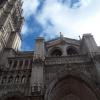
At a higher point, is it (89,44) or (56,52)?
(56,52)

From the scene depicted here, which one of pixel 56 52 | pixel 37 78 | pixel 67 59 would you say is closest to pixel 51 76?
pixel 37 78

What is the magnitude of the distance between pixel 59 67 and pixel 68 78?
162cm

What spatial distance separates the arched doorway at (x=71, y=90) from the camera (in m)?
14.9

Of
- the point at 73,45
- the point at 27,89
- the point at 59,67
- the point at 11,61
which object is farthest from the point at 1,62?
the point at 73,45

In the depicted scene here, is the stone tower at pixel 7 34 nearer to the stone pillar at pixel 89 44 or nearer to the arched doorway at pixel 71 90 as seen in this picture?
the arched doorway at pixel 71 90

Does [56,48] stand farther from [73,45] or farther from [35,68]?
[35,68]

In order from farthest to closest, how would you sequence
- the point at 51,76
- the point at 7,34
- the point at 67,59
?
the point at 7,34 < the point at 67,59 < the point at 51,76

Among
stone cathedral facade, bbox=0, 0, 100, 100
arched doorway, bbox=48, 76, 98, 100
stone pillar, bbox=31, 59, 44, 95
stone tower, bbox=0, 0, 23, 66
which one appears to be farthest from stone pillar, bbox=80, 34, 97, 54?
stone tower, bbox=0, 0, 23, 66

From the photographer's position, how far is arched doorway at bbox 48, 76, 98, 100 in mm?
14931

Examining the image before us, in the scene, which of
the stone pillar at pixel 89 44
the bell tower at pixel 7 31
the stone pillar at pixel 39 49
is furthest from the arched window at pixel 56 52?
the bell tower at pixel 7 31

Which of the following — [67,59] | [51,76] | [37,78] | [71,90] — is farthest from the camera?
[67,59]

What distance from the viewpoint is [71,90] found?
16469 mm

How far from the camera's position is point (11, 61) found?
1878 cm

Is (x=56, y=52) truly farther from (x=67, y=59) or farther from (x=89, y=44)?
(x=89, y=44)
